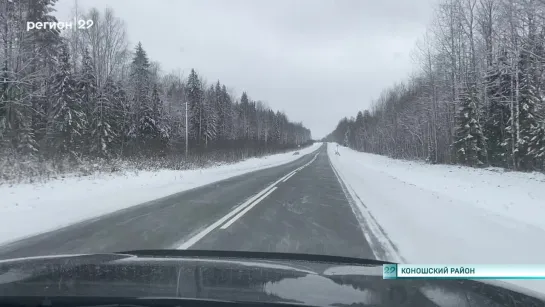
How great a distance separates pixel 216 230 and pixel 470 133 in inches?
1287

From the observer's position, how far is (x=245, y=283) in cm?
316

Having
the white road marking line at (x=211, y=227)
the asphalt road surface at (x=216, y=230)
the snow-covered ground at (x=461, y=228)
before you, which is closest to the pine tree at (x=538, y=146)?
the snow-covered ground at (x=461, y=228)

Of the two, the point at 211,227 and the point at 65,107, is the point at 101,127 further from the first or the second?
the point at 211,227

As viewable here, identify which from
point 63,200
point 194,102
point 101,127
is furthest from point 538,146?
point 194,102

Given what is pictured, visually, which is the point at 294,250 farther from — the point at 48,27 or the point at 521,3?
the point at 48,27

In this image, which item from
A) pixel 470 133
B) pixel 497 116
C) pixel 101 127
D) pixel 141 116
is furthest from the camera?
pixel 141 116

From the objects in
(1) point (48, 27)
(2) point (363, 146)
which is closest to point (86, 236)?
(1) point (48, 27)

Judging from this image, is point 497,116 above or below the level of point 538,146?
above

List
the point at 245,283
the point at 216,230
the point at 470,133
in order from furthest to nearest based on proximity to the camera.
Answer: the point at 470,133
the point at 216,230
the point at 245,283

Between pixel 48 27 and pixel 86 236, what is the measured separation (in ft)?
86.1

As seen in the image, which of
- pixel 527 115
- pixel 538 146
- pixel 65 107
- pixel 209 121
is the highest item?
pixel 209 121

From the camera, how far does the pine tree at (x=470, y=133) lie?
113ft

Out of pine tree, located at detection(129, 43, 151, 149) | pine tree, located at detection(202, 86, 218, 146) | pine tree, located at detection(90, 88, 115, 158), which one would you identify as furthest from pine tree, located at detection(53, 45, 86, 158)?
pine tree, located at detection(202, 86, 218, 146)
